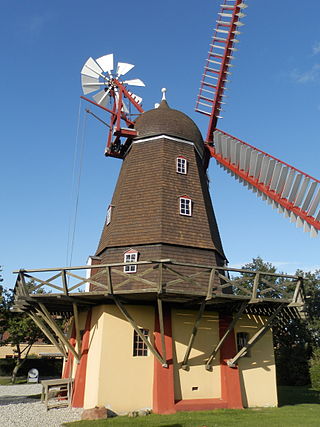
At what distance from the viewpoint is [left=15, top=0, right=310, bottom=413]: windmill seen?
36.2 ft

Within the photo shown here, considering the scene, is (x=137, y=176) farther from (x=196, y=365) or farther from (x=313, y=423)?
(x=313, y=423)

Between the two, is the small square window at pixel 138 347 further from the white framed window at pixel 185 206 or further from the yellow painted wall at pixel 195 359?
the white framed window at pixel 185 206

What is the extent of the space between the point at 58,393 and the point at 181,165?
1014 cm

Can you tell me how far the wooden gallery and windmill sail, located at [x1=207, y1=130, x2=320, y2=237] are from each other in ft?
6.06

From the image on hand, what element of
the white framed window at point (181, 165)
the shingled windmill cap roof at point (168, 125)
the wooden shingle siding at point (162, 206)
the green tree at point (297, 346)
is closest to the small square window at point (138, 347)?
the wooden shingle siding at point (162, 206)

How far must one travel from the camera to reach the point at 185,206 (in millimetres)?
13805

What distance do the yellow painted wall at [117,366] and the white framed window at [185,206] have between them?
3786 millimetres

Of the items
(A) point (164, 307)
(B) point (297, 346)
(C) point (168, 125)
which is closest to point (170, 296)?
(A) point (164, 307)

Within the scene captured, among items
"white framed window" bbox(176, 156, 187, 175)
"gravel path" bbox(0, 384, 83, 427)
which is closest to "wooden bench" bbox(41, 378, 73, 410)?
"gravel path" bbox(0, 384, 83, 427)

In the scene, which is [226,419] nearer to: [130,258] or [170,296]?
[170,296]

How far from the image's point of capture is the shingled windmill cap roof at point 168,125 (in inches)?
607

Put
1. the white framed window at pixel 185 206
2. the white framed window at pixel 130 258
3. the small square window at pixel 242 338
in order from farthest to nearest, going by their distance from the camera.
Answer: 1. the white framed window at pixel 185 206
2. the small square window at pixel 242 338
3. the white framed window at pixel 130 258

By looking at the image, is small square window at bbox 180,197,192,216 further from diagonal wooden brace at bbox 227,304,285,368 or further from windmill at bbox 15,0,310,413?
diagonal wooden brace at bbox 227,304,285,368

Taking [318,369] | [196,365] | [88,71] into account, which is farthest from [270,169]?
[318,369]
